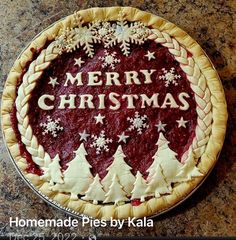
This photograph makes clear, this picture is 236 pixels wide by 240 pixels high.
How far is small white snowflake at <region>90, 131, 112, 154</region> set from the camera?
934 mm

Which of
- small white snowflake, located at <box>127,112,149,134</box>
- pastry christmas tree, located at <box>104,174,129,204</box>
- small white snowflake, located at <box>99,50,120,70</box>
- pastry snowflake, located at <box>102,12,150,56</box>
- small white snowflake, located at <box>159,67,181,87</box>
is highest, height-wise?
pastry snowflake, located at <box>102,12,150,56</box>

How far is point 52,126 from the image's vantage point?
953 mm

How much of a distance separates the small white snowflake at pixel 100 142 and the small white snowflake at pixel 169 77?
0.18 meters

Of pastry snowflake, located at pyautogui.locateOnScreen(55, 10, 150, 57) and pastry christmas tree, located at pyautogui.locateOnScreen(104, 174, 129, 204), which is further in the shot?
pastry snowflake, located at pyautogui.locateOnScreen(55, 10, 150, 57)

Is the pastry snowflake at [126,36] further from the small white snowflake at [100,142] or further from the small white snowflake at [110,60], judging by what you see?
the small white snowflake at [100,142]

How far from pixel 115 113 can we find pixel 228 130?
0.84 ft

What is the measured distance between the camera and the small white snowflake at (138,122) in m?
0.94

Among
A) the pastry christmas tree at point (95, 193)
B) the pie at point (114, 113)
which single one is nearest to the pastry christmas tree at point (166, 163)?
the pie at point (114, 113)

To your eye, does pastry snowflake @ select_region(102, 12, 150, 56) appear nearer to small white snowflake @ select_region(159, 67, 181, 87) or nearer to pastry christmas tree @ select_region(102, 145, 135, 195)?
small white snowflake @ select_region(159, 67, 181, 87)

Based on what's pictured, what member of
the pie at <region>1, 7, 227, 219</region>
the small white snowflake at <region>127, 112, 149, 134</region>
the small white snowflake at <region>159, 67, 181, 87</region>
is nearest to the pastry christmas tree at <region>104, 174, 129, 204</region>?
the pie at <region>1, 7, 227, 219</region>

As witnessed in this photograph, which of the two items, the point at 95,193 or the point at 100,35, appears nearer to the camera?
the point at 95,193

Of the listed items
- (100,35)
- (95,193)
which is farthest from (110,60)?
(95,193)

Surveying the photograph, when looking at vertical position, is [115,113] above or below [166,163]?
above

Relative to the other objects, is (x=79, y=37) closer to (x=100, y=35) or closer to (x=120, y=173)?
(x=100, y=35)
